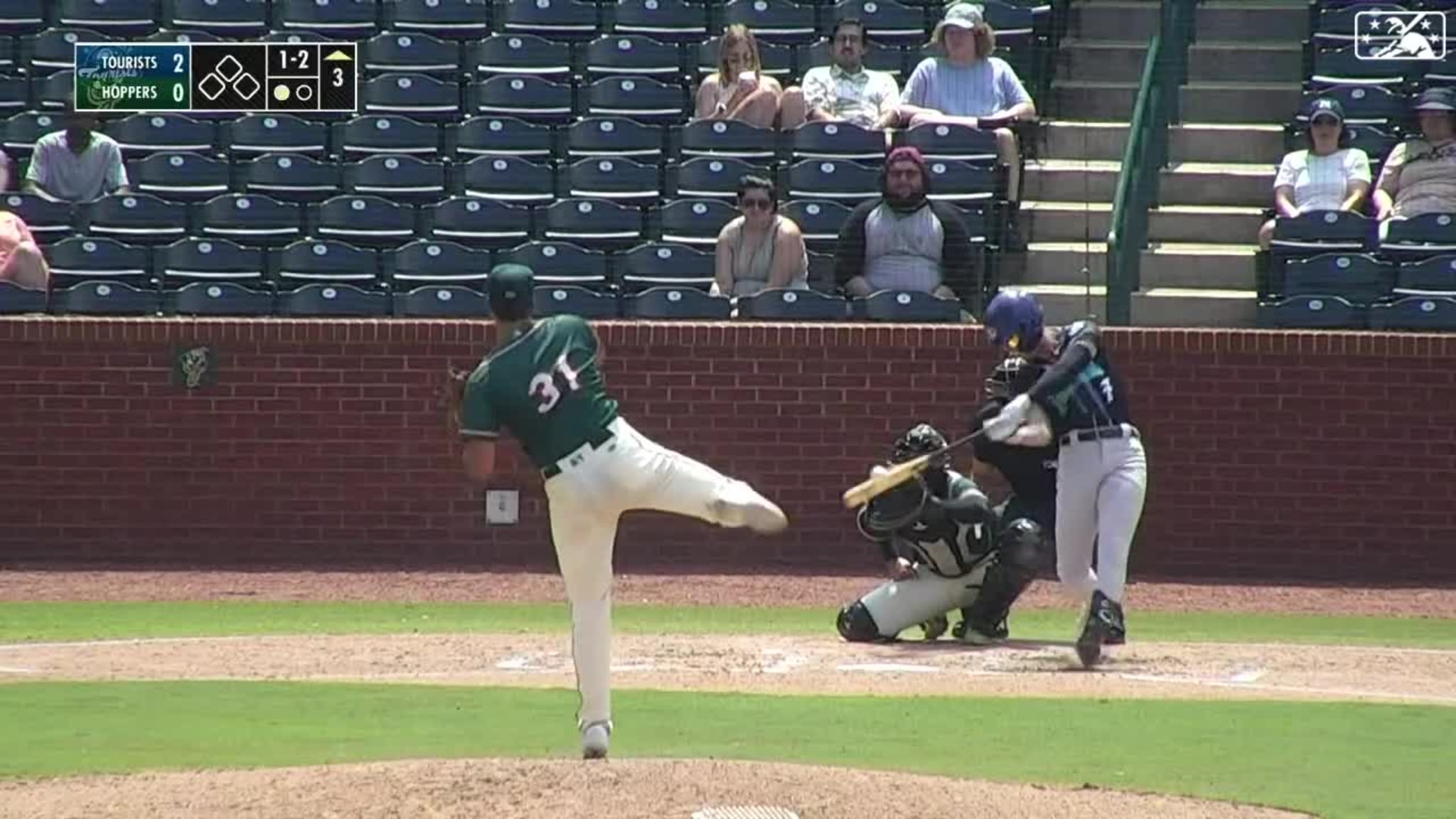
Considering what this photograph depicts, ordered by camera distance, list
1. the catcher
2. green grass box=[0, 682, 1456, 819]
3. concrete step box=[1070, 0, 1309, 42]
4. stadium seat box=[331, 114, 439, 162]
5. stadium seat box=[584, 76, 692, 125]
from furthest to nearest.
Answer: concrete step box=[1070, 0, 1309, 42] → stadium seat box=[584, 76, 692, 125] → stadium seat box=[331, 114, 439, 162] → the catcher → green grass box=[0, 682, 1456, 819]

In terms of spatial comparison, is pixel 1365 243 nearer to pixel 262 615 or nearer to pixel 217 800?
pixel 262 615

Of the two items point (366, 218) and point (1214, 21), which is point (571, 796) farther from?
point (1214, 21)

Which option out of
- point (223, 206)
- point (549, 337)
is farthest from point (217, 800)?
point (223, 206)

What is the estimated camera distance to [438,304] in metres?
17.1

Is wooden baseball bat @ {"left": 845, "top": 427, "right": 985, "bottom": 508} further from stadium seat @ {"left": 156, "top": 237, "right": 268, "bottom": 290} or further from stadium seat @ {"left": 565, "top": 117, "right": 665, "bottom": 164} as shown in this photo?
stadium seat @ {"left": 156, "top": 237, "right": 268, "bottom": 290}

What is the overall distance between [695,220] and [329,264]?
8.38 feet

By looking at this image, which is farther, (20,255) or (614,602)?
(20,255)

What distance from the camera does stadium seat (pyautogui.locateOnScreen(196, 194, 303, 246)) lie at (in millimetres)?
17734

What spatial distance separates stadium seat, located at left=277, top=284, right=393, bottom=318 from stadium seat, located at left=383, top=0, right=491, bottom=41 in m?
3.04

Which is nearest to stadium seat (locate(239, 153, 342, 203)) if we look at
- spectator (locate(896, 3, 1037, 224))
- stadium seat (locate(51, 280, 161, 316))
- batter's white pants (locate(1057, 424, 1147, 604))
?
stadium seat (locate(51, 280, 161, 316))

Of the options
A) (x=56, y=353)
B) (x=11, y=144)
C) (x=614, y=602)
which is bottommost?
(x=614, y=602)

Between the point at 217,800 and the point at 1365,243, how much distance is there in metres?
10.7

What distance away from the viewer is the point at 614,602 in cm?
1570

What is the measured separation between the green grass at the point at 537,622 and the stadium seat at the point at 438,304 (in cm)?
234
